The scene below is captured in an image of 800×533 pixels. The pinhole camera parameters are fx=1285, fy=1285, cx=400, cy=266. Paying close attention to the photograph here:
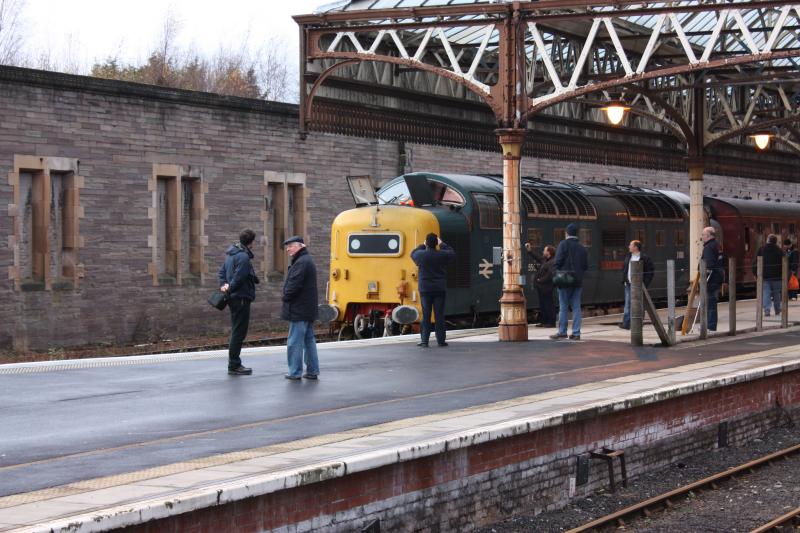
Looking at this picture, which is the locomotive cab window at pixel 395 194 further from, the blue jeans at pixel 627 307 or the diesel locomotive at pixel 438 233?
the blue jeans at pixel 627 307

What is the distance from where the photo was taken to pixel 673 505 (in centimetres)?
1181

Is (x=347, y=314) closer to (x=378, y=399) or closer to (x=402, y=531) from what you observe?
(x=378, y=399)

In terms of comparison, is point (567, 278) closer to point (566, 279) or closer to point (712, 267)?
point (566, 279)

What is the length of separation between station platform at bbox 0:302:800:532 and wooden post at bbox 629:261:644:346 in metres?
0.64

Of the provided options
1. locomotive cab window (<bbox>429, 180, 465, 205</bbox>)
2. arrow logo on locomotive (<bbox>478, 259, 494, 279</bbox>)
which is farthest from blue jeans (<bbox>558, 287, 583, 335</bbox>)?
locomotive cab window (<bbox>429, 180, 465, 205</bbox>)

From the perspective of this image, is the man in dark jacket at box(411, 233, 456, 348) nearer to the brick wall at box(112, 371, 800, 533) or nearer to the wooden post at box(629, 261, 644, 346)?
the wooden post at box(629, 261, 644, 346)

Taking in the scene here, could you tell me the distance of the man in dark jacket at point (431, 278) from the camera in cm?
1831

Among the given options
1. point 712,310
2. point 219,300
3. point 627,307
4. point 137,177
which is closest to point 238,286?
point 219,300

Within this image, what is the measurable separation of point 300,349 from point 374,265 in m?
9.24

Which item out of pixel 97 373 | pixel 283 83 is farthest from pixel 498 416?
pixel 283 83

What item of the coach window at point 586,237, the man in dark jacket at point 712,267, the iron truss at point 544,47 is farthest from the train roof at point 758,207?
the man in dark jacket at point 712,267

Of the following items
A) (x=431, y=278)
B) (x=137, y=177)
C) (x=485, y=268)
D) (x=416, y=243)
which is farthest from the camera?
(x=137, y=177)

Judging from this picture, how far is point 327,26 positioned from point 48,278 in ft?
23.2

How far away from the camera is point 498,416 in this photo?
1092 cm
